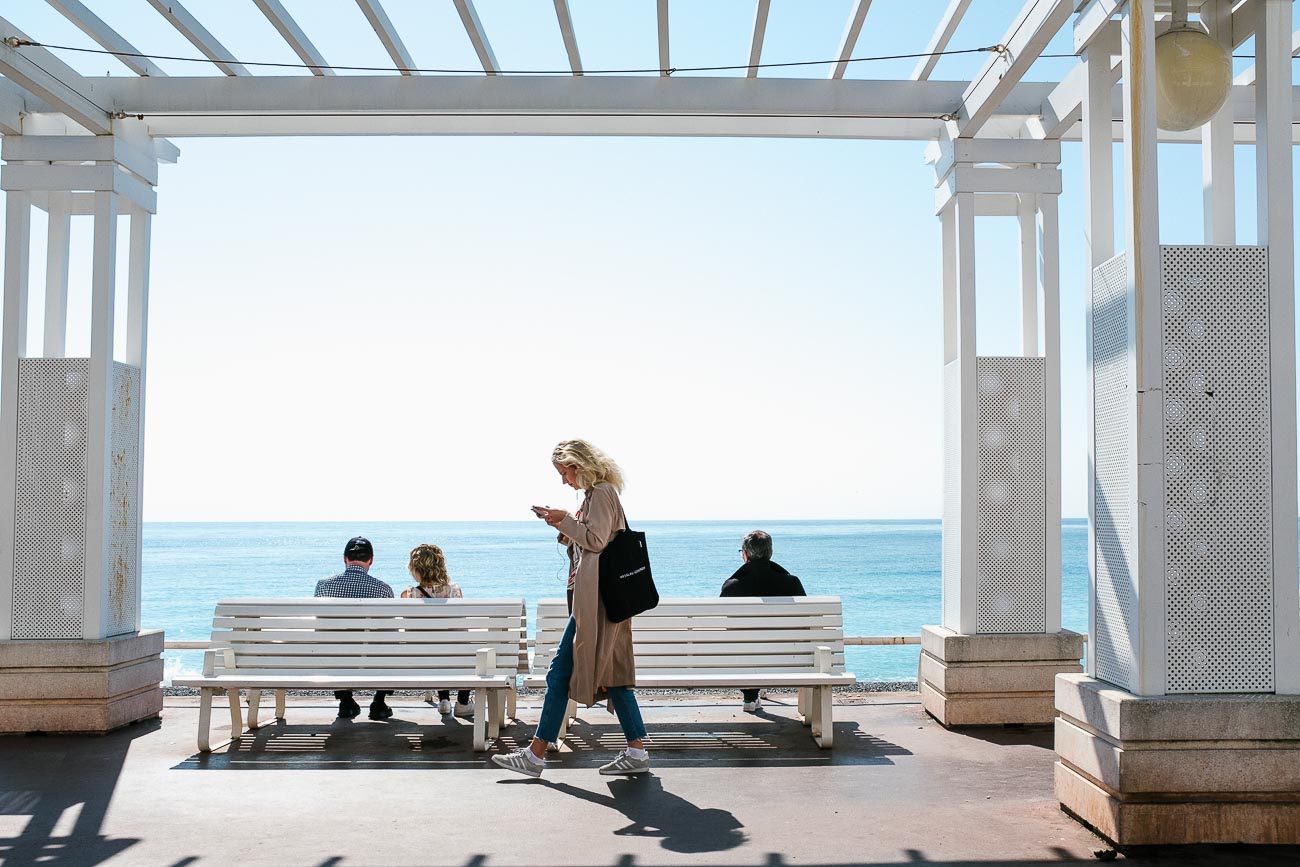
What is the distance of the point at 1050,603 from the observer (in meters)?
7.75

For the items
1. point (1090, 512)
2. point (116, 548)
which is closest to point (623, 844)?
point (1090, 512)

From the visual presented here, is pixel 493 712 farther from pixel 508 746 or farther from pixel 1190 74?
pixel 1190 74

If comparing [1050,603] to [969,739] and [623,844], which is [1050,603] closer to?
[969,739]

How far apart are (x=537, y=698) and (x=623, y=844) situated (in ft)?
13.5

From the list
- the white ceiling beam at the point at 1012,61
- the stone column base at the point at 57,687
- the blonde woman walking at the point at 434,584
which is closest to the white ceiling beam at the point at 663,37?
the white ceiling beam at the point at 1012,61

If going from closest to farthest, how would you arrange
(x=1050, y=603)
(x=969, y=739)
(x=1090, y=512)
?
(x=1090, y=512), (x=969, y=739), (x=1050, y=603)

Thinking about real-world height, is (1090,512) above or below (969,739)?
above

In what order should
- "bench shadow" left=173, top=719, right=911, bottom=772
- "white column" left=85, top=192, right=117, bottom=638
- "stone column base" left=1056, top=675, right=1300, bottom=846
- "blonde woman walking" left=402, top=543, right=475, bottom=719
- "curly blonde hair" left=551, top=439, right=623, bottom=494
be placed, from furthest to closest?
"blonde woman walking" left=402, top=543, right=475, bottom=719, "white column" left=85, top=192, right=117, bottom=638, "bench shadow" left=173, top=719, right=911, bottom=772, "curly blonde hair" left=551, top=439, right=623, bottom=494, "stone column base" left=1056, top=675, right=1300, bottom=846

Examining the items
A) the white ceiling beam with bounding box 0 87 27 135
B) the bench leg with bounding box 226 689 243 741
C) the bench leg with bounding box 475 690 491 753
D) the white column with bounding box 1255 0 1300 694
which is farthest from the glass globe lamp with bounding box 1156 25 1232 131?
the white ceiling beam with bounding box 0 87 27 135

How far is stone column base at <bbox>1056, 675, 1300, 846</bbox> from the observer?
474cm

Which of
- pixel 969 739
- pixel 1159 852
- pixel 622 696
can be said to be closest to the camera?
pixel 1159 852

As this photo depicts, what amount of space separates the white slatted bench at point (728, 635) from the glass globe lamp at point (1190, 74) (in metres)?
3.47

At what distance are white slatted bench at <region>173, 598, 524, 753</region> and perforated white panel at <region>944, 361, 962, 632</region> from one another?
2.83 m

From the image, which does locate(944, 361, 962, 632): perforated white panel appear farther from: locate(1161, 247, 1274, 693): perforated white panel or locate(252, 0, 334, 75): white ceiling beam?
locate(252, 0, 334, 75): white ceiling beam
